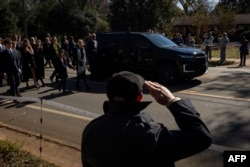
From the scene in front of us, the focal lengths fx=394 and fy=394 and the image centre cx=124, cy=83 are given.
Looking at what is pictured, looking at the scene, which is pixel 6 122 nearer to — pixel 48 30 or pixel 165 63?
pixel 165 63

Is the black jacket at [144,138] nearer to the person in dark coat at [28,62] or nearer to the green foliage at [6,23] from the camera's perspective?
the person in dark coat at [28,62]

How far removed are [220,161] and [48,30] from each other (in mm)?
35895

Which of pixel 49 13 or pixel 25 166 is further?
pixel 49 13

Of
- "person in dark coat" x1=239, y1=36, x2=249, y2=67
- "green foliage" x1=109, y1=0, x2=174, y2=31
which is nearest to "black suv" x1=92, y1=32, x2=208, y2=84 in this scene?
"person in dark coat" x1=239, y1=36, x2=249, y2=67

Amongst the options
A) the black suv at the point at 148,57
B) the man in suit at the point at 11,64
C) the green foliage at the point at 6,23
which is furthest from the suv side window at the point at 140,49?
the green foliage at the point at 6,23

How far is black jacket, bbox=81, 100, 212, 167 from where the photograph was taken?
208cm

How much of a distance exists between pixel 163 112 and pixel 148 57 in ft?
15.8

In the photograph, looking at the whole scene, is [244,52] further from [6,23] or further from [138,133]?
[6,23]

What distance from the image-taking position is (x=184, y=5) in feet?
193

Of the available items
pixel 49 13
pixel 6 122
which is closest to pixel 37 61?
pixel 6 122

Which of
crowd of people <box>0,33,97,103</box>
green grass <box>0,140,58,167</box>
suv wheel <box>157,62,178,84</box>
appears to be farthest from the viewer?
suv wheel <box>157,62,178,84</box>

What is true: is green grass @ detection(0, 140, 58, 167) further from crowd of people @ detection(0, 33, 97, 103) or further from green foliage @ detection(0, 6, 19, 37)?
green foliage @ detection(0, 6, 19, 37)

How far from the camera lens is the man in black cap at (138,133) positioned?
208cm

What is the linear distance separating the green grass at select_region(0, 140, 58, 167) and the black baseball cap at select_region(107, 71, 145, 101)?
3.41m
